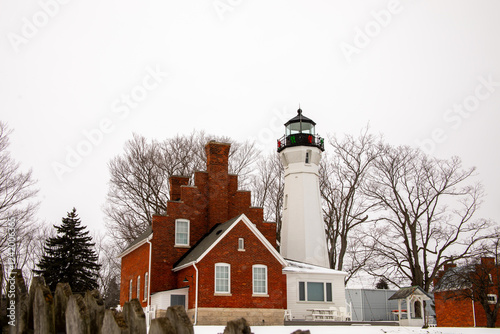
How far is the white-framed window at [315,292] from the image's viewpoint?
30.2m

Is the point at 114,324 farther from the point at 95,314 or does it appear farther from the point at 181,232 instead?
the point at 181,232

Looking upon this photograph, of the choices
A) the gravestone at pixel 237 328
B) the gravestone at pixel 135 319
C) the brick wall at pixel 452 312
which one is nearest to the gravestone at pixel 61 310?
the gravestone at pixel 135 319

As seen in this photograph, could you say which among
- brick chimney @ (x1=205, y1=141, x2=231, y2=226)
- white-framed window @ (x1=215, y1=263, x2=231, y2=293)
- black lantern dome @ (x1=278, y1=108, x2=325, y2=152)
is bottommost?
white-framed window @ (x1=215, y1=263, x2=231, y2=293)

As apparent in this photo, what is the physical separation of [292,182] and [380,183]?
714cm

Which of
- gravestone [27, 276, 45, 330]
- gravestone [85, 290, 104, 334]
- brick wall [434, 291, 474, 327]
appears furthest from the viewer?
brick wall [434, 291, 474, 327]

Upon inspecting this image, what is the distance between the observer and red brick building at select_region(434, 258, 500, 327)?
30891 millimetres

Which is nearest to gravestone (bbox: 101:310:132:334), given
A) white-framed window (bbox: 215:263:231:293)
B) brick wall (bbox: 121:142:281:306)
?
white-framed window (bbox: 215:263:231:293)

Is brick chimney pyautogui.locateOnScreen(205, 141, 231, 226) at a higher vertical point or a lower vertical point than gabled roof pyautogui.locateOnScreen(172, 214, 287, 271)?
higher

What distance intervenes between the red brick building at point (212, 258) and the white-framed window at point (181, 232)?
39 millimetres

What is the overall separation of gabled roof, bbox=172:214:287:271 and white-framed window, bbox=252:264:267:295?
103cm

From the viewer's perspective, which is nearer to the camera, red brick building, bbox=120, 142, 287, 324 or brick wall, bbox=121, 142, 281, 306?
red brick building, bbox=120, 142, 287, 324

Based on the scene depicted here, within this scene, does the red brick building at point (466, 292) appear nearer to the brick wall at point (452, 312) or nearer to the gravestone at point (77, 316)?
the brick wall at point (452, 312)

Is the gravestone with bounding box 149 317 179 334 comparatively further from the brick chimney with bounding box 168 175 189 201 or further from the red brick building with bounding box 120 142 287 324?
the brick chimney with bounding box 168 175 189 201

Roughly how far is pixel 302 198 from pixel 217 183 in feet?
28.0
